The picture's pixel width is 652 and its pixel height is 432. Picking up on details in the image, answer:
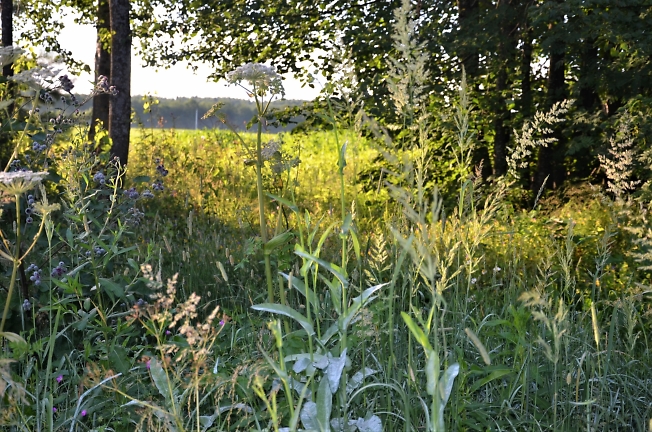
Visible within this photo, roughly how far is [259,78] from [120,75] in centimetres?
572

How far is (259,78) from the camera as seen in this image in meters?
2.05

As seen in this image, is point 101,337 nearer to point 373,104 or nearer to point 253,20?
point 373,104

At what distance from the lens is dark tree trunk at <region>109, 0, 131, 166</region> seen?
7133 millimetres

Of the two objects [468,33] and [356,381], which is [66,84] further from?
[468,33]

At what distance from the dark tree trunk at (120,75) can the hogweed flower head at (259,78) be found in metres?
5.27

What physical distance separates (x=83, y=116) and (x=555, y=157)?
205 inches

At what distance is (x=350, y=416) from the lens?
2160 millimetres

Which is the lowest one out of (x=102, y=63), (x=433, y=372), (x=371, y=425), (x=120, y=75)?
(x=371, y=425)

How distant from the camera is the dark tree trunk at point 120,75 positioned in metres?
7.13

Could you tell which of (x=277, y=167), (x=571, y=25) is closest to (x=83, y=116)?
(x=277, y=167)

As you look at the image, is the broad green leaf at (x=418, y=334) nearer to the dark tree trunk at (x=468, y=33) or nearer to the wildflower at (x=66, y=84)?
the wildflower at (x=66, y=84)

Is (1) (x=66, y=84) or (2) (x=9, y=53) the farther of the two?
(1) (x=66, y=84)

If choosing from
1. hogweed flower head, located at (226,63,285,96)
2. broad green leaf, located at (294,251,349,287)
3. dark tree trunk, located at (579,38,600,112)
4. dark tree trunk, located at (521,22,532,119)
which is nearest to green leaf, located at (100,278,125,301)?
hogweed flower head, located at (226,63,285,96)

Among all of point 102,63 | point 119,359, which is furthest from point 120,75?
point 119,359
